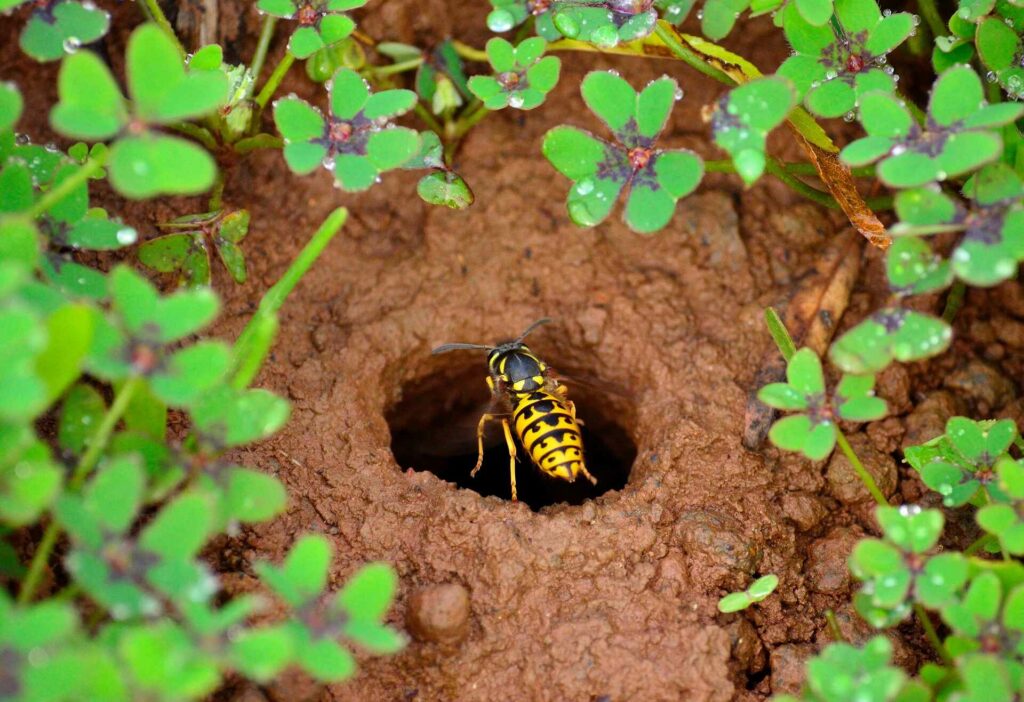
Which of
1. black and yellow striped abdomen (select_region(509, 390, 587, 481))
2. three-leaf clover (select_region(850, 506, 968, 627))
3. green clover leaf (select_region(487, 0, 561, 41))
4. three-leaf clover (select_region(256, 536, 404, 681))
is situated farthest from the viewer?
black and yellow striped abdomen (select_region(509, 390, 587, 481))

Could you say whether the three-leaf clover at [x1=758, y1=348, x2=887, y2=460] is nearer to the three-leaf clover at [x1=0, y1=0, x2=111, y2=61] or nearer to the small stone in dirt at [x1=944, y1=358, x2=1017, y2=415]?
the small stone in dirt at [x1=944, y1=358, x2=1017, y2=415]

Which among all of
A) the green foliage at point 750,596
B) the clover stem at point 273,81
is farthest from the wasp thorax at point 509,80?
the green foliage at point 750,596

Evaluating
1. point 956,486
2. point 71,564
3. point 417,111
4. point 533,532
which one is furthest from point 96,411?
point 956,486

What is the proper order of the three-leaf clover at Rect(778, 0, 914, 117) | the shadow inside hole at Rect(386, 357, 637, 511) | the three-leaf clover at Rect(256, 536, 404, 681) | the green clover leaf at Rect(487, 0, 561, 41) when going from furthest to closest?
the shadow inside hole at Rect(386, 357, 637, 511) < the green clover leaf at Rect(487, 0, 561, 41) < the three-leaf clover at Rect(778, 0, 914, 117) < the three-leaf clover at Rect(256, 536, 404, 681)

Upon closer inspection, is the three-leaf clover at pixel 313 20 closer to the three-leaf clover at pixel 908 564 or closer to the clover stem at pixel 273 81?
the clover stem at pixel 273 81

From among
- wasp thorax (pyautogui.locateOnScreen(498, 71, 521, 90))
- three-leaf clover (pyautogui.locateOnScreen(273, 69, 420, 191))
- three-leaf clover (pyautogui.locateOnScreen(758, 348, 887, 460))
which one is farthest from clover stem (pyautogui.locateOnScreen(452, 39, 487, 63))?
A: three-leaf clover (pyautogui.locateOnScreen(758, 348, 887, 460))

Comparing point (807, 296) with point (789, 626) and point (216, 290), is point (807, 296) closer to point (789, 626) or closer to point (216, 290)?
point (789, 626)
